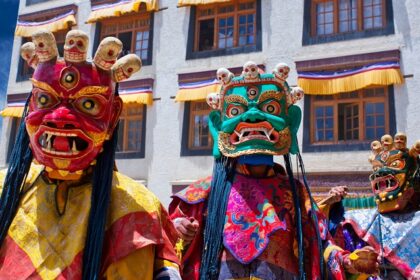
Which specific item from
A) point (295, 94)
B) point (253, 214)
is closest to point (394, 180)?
point (295, 94)

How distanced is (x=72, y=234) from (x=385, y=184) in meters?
3.57

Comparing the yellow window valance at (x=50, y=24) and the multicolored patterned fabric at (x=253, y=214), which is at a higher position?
the yellow window valance at (x=50, y=24)

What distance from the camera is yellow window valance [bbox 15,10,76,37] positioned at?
13469 mm

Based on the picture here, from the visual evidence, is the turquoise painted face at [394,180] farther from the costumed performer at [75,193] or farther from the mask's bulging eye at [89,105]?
the mask's bulging eye at [89,105]

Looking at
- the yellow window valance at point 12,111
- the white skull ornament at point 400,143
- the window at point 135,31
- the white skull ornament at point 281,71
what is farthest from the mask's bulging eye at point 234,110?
the yellow window valance at point 12,111

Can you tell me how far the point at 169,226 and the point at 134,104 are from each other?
10.2 metres

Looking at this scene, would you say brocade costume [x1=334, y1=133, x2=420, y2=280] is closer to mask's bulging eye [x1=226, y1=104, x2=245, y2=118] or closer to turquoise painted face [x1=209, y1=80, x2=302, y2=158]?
turquoise painted face [x1=209, y1=80, x2=302, y2=158]

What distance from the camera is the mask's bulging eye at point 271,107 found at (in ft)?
12.3

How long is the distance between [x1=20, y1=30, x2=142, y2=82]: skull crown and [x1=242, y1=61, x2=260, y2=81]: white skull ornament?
150 cm

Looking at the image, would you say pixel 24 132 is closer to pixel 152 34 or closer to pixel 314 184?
pixel 314 184

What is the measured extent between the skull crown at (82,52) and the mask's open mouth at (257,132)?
1361 millimetres

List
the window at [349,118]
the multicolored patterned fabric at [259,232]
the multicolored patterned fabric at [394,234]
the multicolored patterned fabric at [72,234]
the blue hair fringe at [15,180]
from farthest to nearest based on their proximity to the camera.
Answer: the window at [349,118]
the multicolored patterned fabric at [394,234]
the multicolored patterned fabric at [259,232]
the blue hair fringe at [15,180]
the multicolored patterned fabric at [72,234]

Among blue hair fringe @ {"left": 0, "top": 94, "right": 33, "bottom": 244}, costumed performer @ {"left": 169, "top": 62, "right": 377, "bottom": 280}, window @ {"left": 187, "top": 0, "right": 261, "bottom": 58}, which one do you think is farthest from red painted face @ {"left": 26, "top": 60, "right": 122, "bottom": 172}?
window @ {"left": 187, "top": 0, "right": 261, "bottom": 58}

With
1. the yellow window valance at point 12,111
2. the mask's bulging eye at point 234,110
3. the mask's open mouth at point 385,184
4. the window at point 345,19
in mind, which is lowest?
the mask's open mouth at point 385,184
